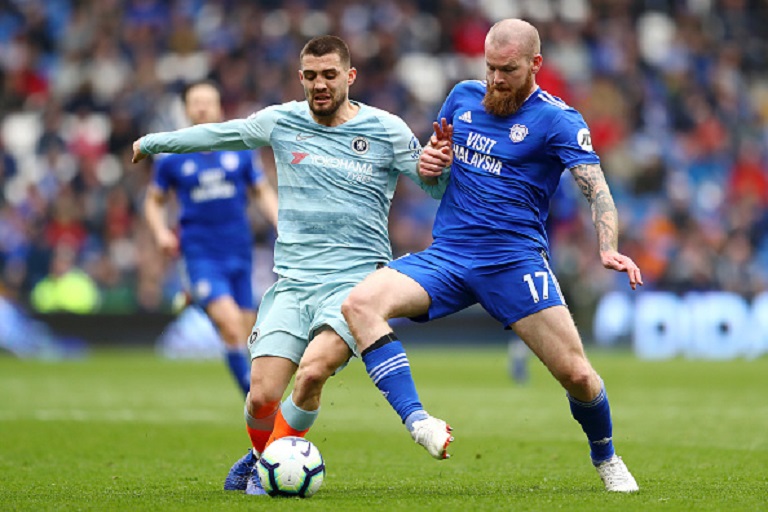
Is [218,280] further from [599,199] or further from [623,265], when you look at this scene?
[623,265]

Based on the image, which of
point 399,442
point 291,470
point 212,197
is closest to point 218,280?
point 212,197

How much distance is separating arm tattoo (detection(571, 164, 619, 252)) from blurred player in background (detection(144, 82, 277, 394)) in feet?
14.9

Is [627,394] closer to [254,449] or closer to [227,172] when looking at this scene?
[227,172]

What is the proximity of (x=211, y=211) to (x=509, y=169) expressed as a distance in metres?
4.66

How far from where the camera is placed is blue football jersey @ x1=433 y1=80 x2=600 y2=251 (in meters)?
7.39

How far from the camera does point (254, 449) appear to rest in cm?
792

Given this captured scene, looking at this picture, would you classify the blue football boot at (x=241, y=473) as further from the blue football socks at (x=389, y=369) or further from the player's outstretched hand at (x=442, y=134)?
the player's outstretched hand at (x=442, y=134)

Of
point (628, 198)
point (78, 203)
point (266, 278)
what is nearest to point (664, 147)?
point (628, 198)

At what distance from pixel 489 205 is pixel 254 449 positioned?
6.53 ft

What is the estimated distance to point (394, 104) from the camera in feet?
85.8

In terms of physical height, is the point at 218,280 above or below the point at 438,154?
below

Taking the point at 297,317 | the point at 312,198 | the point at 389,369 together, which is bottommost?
the point at 389,369

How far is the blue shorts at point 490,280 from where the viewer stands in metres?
7.32

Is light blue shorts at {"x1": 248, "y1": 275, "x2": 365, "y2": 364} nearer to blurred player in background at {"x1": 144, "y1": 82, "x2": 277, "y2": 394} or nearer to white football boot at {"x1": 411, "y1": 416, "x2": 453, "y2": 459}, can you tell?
white football boot at {"x1": 411, "y1": 416, "x2": 453, "y2": 459}
